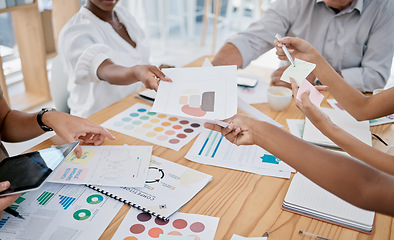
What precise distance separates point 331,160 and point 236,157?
40 centimetres

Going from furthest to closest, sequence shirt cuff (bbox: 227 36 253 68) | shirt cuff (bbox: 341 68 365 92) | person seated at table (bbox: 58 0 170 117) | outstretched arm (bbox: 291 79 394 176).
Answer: shirt cuff (bbox: 227 36 253 68)
shirt cuff (bbox: 341 68 365 92)
person seated at table (bbox: 58 0 170 117)
outstretched arm (bbox: 291 79 394 176)

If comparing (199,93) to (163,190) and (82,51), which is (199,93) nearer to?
(163,190)

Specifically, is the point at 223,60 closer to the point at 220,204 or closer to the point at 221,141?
the point at 221,141

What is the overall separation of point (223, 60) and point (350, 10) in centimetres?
61

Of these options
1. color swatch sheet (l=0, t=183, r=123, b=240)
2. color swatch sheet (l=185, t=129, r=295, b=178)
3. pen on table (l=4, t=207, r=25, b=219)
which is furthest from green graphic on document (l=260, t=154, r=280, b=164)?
pen on table (l=4, t=207, r=25, b=219)

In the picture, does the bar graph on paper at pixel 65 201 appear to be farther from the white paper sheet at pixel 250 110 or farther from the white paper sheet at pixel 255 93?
the white paper sheet at pixel 255 93

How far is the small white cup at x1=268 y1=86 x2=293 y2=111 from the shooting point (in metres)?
1.30

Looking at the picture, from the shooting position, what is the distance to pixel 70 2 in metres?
2.89

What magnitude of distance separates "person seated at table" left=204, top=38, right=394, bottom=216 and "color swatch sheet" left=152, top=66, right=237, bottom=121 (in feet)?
0.32

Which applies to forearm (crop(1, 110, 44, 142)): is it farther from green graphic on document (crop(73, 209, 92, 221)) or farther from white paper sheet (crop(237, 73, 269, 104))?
white paper sheet (crop(237, 73, 269, 104))

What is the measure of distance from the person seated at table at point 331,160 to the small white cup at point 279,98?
0.41 m

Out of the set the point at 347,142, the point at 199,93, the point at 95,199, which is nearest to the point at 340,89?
the point at 347,142

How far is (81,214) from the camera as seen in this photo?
797 mm

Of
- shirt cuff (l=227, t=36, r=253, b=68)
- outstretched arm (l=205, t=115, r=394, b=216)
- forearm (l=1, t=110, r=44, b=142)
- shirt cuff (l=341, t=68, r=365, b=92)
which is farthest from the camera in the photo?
shirt cuff (l=227, t=36, r=253, b=68)
